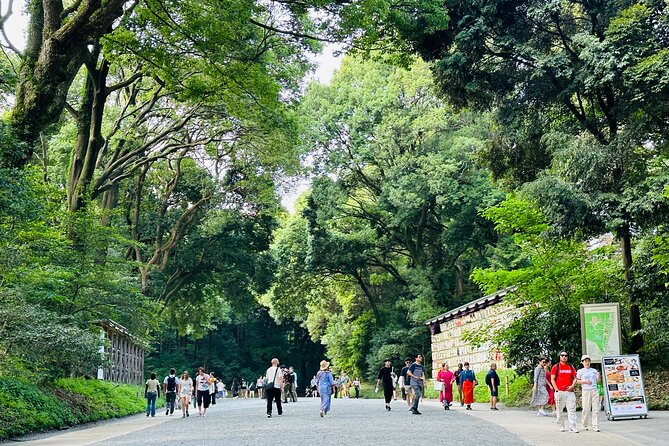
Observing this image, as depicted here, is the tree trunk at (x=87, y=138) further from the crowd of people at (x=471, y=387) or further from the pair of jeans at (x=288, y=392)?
the pair of jeans at (x=288, y=392)

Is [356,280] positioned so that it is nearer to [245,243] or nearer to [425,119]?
[245,243]

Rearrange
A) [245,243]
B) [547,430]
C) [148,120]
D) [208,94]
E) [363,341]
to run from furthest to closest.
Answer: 1. [363,341]
2. [245,243]
3. [148,120]
4. [208,94]
5. [547,430]

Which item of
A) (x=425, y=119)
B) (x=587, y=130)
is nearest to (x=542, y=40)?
(x=587, y=130)

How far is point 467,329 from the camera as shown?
27094 millimetres

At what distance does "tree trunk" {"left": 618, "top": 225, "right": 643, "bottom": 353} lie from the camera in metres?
19.4

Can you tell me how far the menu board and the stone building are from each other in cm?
872

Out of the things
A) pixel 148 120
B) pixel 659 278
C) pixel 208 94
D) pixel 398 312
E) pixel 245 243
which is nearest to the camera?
pixel 659 278

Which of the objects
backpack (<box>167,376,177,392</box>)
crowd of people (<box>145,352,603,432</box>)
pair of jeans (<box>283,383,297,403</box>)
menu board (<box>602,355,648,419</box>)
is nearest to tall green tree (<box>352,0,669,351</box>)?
crowd of people (<box>145,352,603,432</box>)

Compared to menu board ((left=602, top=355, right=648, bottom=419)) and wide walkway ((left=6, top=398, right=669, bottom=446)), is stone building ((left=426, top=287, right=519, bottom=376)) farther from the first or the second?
wide walkway ((left=6, top=398, right=669, bottom=446))

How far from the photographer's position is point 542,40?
2114cm

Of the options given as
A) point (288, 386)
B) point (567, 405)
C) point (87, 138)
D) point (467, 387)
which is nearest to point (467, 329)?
point (467, 387)

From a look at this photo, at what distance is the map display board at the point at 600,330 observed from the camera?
17141 millimetres

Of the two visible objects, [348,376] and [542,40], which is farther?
[348,376]

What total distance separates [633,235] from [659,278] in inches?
71.3
